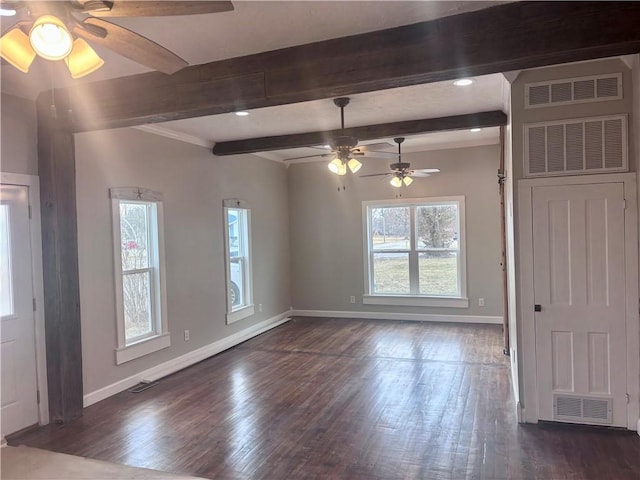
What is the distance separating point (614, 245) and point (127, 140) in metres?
4.58

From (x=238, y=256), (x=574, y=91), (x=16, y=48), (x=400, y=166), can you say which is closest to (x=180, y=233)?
(x=238, y=256)

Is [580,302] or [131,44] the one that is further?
[580,302]

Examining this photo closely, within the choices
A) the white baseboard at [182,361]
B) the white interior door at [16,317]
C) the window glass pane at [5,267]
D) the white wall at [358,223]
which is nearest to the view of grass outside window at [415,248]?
the white wall at [358,223]

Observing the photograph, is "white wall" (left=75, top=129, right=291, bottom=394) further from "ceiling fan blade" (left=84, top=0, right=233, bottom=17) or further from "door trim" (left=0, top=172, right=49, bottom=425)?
"ceiling fan blade" (left=84, top=0, right=233, bottom=17)

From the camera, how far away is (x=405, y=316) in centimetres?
750

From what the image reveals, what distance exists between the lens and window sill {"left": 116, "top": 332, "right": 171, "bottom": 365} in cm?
442

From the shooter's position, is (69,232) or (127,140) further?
(127,140)

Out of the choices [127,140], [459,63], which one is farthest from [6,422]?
[459,63]

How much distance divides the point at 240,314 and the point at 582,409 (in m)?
4.49

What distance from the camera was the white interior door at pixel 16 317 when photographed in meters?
3.46

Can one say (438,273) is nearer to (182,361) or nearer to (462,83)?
(462,83)

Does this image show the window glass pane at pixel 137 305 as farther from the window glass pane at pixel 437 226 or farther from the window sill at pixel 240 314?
the window glass pane at pixel 437 226

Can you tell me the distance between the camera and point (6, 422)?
3.45 metres

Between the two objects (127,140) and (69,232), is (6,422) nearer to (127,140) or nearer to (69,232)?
(69,232)
